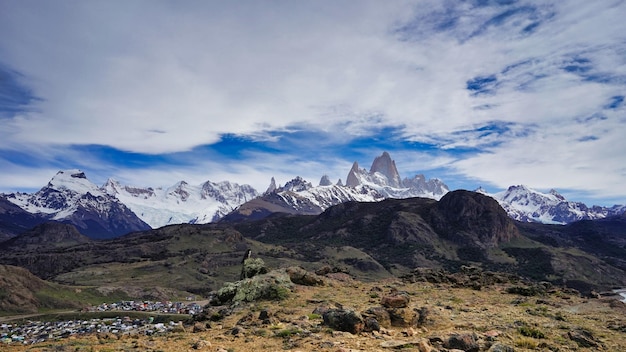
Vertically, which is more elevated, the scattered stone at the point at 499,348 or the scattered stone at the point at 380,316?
the scattered stone at the point at 380,316

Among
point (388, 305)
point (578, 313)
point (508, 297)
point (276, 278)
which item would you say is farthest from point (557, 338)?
point (276, 278)

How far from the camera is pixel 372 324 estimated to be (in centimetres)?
2473

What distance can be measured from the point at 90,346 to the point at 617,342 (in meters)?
31.7

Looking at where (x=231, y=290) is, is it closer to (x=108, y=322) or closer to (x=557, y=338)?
(x=557, y=338)

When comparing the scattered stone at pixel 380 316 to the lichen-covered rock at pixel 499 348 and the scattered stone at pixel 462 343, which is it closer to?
the scattered stone at pixel 462 343

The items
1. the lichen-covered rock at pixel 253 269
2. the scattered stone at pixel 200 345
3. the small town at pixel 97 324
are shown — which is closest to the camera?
the scattered stone at pixel 200 345

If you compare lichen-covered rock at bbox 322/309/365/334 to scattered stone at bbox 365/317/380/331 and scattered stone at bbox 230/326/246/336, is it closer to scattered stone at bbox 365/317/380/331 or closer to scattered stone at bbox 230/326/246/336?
scattered stone at bbox 365/317/380/331

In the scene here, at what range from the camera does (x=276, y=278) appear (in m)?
42.5

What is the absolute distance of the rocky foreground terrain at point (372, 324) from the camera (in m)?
22.2

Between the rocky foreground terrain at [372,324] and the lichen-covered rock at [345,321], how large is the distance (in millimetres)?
58

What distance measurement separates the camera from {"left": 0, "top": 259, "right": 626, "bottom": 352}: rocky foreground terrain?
22.2m

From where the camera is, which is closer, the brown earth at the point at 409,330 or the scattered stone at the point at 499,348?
the scattered stone at the point at 499,348

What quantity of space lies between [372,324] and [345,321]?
1.65 m

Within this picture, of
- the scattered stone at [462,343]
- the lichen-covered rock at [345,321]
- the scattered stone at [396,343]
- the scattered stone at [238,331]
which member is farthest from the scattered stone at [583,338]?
the scattered stone at [238,331]
